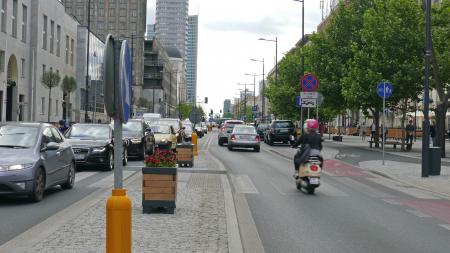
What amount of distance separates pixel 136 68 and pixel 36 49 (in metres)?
80.7

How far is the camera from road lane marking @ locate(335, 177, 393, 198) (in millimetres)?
14117


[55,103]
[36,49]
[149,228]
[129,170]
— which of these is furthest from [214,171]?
[55,103]

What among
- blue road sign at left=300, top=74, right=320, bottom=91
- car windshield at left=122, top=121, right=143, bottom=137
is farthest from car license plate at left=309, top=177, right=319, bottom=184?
blue road sign at left=300, top=74, right=320, bottom=91

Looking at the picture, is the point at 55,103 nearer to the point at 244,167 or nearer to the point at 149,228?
the point at 244,167

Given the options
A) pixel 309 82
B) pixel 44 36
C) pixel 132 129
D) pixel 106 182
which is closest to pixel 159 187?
pixel 106 182

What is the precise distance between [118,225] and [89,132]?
15458 millimetres

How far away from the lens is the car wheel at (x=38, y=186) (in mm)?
11125

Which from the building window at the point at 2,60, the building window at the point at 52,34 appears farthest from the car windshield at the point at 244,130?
the building window at the point at 52,34

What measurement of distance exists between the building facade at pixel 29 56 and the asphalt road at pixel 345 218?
29733 millimetres

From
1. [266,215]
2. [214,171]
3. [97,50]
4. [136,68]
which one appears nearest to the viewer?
[266,215]

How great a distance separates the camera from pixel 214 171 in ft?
62.8

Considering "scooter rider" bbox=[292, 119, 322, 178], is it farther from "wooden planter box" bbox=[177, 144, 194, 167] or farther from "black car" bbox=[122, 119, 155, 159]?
"black car" bbox=[122, 119, 155, 159]

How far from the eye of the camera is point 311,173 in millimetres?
13656

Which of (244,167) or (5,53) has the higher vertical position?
(5,53)
